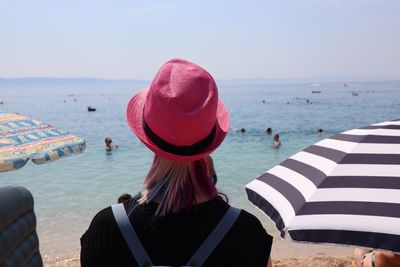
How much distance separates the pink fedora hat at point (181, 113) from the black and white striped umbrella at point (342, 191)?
62.0 inches

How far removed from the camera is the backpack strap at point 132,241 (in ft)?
4.91

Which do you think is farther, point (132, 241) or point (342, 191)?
point (342, 191)

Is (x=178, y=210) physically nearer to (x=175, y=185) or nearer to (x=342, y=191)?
(x=175, y=185)

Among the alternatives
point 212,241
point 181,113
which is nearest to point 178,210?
point 212,241

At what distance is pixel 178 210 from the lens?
1528 mm

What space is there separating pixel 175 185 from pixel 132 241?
249 mm

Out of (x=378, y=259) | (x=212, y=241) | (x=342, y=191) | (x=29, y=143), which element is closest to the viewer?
(x=212, y=241)

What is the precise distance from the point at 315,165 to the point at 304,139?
22.8m

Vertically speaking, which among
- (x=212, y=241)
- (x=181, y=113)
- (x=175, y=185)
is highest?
(x=181, y=113)

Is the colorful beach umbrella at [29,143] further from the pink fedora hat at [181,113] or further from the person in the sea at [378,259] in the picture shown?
the person in the sea at [378,259]

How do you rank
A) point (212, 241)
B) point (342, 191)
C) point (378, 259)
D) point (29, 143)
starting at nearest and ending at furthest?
point (212, 241), point (342, 191), point (378, 259), point (29, 143)

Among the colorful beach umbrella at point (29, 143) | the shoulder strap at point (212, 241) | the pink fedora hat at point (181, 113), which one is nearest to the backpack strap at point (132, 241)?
the shoulder strap at point (212, 241)

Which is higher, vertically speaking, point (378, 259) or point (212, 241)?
point (212, 241)

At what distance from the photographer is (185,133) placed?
5.20 feet
